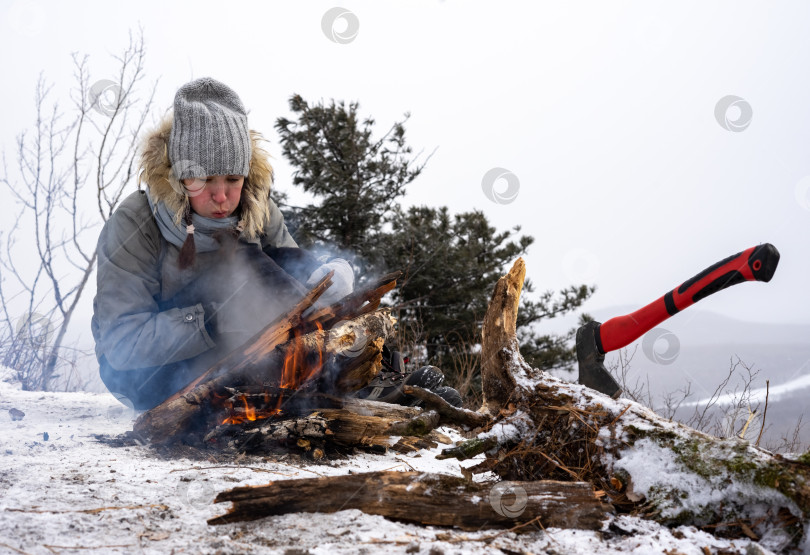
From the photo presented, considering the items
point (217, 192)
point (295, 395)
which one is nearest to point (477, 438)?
point (295, 395)

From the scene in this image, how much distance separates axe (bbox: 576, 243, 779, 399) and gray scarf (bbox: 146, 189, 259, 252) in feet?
7.44

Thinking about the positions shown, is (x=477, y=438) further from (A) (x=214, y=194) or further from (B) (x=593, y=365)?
(A) (x=214, y=194)

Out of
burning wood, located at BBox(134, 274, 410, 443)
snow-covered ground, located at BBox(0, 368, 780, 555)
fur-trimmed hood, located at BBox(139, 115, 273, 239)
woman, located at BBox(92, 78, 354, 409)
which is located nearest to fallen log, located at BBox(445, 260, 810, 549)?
snow-covered ground, located at BBox(0, 368, 780, 555)

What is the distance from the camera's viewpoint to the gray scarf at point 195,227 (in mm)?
3275

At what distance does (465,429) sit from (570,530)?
720 mm

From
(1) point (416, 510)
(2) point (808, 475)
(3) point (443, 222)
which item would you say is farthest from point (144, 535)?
(3) point (443, 222)

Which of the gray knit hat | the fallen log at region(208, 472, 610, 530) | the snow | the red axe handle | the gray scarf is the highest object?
the gray knit hat

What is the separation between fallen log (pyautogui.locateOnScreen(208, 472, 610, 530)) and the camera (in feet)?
5.82

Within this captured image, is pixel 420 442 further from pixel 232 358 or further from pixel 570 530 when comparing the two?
pixel 570 530

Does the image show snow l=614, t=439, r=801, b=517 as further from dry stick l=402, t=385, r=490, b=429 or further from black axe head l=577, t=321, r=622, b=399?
black axe head l=577, t=321, r=622, b=399

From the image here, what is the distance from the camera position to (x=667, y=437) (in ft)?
6.75

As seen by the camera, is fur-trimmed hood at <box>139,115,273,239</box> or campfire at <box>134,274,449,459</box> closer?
campfire at <box>134,274,449,459</box>

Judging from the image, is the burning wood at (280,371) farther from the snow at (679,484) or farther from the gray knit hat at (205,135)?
the snow at (679,484)

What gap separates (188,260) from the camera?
3.40 meters
